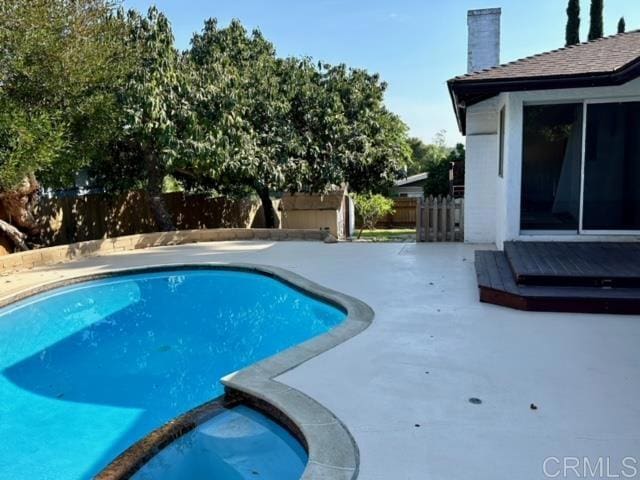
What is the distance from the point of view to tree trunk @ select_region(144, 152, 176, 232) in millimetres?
13102

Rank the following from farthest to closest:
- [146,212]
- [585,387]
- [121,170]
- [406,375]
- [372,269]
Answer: [146,212] < [121,170] < [372,269] < [406,375] < [585,387]

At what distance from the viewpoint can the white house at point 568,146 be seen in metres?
7.98

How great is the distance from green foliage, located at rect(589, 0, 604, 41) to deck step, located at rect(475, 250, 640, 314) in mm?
21775

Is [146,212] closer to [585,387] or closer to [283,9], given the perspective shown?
[283,9]

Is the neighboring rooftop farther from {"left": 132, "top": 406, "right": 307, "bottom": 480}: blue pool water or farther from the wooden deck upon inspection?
{"left": 132, "top": 406, "right": 307, "bottom": 480}: blue pool water

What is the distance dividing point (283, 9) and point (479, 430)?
15.9 meters

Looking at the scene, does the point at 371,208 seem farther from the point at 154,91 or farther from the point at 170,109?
the point at 154,91

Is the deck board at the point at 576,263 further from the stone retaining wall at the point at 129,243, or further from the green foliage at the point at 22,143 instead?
the green foliage at the point at 22,143

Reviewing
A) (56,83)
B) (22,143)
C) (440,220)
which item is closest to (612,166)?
(440,220)

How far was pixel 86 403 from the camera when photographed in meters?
4.71

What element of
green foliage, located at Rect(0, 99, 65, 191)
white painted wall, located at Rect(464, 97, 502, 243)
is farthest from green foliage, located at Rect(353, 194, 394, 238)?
green foliage, located at Rect(0, 99, 65, 191)

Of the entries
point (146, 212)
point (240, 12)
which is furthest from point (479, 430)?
point (240, 12)

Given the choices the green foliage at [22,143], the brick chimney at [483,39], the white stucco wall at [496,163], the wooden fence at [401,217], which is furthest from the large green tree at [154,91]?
the wooden fence at [401,217]

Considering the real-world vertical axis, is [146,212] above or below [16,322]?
above
